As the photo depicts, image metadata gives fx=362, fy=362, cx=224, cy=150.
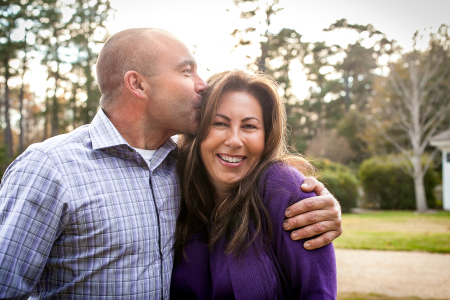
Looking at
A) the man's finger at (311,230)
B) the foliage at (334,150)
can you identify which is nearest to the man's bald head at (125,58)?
the man's finger at (311,230)

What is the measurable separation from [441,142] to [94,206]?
1981 centimetres

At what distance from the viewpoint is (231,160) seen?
2.65 metres

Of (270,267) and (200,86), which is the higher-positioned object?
(200,86)

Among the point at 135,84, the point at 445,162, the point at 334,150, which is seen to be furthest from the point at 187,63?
the point at 334,150

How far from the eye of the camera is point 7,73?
2312cm

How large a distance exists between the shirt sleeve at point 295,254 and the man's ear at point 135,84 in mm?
1068

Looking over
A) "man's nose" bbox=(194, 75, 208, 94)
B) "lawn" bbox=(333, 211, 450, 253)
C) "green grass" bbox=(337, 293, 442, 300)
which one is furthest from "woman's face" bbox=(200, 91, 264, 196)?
"lawn" bbox=(333, 211, 450, 253)

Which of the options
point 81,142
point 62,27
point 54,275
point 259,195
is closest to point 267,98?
point 259,195

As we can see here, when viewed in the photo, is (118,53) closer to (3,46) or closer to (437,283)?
(437,283)

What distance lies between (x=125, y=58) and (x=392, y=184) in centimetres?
1839

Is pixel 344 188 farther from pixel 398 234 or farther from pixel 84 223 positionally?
pixel 84 223

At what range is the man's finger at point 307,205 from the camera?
2266mm

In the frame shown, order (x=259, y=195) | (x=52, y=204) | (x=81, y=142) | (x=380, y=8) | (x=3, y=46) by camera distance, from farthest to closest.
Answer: (x=3, y=46) < (x=380, y=8) < (x=259, y=195) < (x=81, y=142) < (x=52, y=204)

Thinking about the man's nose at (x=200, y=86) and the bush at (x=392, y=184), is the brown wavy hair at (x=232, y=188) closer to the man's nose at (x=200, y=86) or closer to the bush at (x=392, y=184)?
the man's nose at (x=200, y=86)
